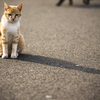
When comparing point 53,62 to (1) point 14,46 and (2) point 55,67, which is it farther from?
(1) point 14,46

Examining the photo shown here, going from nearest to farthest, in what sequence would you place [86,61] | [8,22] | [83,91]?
[83,91] → [8,22] → [86,61]

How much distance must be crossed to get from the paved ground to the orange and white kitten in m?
0.27

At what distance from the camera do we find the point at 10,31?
354 cm

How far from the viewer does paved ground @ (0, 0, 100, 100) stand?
8.47ft

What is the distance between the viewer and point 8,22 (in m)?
3.53

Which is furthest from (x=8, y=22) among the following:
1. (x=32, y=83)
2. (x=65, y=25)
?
(x=65, y=25)

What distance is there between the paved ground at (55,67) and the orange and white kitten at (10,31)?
10.5 inches

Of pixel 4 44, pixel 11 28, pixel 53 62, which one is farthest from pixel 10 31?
pixel 53 62

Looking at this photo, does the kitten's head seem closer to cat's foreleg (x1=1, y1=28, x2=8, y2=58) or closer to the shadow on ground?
cat's foreleg (x1=1, y1=28, x2=8, y2=58)

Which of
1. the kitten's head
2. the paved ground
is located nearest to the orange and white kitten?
the kitten's head

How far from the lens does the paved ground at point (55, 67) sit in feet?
8.47

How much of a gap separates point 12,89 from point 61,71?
1.07 meters

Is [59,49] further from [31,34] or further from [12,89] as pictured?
[12,89]

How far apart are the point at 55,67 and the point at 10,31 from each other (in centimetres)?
122
